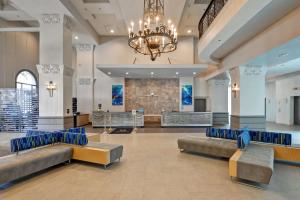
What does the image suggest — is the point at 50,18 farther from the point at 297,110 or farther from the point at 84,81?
the point at 297,110

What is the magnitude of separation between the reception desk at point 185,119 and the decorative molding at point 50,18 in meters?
8.21

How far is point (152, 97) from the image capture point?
53.0 ft

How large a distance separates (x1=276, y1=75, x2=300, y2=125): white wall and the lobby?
0.30 feet

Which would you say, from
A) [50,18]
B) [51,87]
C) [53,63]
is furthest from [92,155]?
[50,18]

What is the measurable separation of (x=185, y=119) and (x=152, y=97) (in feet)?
12.8

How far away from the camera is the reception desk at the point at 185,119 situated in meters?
13.3

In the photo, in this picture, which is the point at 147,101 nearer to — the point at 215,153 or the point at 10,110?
the point at 10,110

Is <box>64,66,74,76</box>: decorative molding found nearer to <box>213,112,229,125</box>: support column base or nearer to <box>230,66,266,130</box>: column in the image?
<box>230,66,266,130</box>: column

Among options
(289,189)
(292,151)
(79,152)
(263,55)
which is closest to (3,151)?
(79,152)

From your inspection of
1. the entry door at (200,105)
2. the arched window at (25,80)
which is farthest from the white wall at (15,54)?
the entry door at (200,105)

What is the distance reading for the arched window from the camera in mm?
12875

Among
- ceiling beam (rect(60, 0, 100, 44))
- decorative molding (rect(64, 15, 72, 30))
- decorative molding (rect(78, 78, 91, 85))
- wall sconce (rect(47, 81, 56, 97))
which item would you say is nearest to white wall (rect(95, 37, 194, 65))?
ceiling beam (rect(60, 0, 100, 44))

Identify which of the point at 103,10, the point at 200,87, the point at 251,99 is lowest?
the point at 251,99

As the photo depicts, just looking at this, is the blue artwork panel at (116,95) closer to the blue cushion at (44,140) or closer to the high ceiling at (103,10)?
the high ceiling at (103,10)
